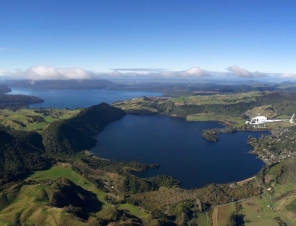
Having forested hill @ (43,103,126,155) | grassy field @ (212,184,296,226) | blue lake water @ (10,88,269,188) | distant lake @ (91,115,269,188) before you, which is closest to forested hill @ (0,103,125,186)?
forested hill @ (43,103,126,155)

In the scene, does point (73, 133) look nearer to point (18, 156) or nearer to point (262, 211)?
point (18, 156)

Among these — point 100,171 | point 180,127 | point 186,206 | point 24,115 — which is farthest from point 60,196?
point 180,127

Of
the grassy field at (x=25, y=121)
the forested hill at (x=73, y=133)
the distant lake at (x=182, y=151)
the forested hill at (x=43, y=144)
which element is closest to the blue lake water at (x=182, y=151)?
the distant lake at (x=182, y=151)

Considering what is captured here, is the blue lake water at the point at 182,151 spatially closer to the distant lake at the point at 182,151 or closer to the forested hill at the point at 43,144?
the distant lake at the point at 182,151

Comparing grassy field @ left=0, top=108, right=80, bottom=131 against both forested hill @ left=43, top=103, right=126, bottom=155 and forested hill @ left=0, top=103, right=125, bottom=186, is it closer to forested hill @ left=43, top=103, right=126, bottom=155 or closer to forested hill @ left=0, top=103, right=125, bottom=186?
forested hill @ left=43, top=103, right=126, bottom=155

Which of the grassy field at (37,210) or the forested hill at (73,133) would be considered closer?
the grassy field at (37,210)

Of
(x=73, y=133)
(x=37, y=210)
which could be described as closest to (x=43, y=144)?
(x=73, y=133)

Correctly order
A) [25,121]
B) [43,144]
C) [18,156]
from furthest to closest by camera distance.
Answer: [25,121], [43,144], [18,156]
